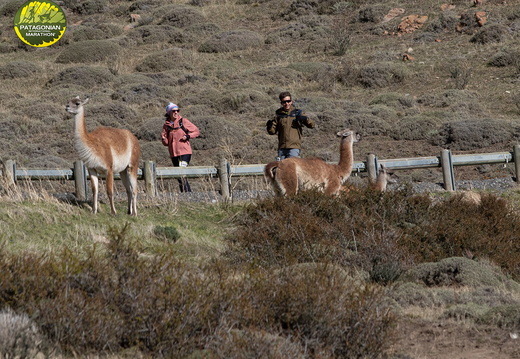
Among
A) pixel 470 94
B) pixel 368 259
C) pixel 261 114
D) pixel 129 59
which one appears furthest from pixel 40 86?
pixel 368 259

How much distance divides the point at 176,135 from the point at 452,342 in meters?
8.05

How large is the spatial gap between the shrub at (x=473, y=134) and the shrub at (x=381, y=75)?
7730 mm

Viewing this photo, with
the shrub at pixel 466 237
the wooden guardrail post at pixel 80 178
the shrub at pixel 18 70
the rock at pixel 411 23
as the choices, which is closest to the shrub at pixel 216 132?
the wooden guardrail post at pixel 80 178

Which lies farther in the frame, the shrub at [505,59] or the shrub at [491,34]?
the shrub at [491,34]

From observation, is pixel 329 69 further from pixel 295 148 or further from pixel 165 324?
pixel 165 324

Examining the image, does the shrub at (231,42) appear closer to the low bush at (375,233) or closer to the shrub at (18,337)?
the low bush at (375,233)

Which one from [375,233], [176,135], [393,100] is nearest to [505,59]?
[393,100]

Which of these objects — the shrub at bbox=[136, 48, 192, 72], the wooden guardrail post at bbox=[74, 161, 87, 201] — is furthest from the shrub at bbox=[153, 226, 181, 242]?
the shrub at bbox=[136, 48, 192, 72]

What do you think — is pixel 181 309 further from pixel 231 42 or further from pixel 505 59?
pixel 231 42

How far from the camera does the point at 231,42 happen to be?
38.4m

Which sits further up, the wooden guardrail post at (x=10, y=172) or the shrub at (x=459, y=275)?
the wooden guardrail post at (x=10, y=172)

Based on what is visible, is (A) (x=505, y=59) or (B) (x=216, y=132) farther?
(A) (x=505, y=59)

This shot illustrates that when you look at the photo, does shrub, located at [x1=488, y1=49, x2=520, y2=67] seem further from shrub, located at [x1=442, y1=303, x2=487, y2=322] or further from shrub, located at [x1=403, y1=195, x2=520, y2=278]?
shrub, located at [x1=442, y1=303, x2=487, y2=322]

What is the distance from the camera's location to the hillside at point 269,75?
23.0m
